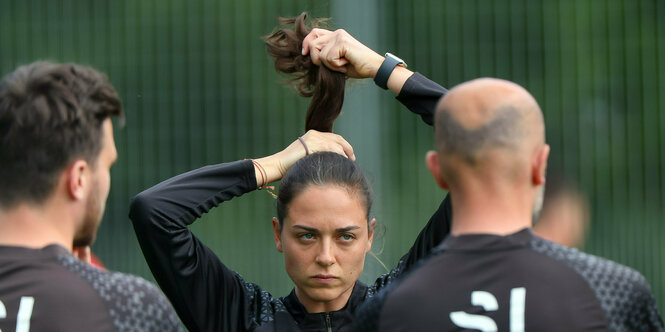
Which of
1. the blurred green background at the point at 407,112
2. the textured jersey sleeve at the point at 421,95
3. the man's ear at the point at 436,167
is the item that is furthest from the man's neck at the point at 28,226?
the blurred green background at the point at 407,112

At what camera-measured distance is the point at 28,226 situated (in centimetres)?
216

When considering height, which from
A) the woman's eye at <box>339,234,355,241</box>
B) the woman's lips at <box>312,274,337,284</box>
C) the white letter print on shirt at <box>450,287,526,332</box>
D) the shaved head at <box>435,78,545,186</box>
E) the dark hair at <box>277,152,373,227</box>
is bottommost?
the woman's lips at <box>312,274,337,284</box>

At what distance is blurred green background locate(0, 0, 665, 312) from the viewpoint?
641cm

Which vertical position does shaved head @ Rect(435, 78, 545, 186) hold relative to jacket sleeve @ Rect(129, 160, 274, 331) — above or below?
above

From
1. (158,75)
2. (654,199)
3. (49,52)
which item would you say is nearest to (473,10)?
(654,199)

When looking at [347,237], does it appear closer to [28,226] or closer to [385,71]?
[385,71]

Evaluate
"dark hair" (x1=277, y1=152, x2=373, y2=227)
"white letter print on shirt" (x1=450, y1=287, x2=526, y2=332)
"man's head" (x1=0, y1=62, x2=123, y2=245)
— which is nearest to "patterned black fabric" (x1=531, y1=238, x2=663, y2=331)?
"white letter print on shirt" (x1=450, y1=287, x2=526, y2=332)

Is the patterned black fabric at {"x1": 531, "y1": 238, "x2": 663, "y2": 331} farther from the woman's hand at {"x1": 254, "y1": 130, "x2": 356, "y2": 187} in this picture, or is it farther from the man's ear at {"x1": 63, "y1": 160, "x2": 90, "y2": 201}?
the woman's hand at {"x1": 254, "y1": 130, "x2": 356, "y2": 187}

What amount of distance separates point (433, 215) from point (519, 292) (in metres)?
1.13

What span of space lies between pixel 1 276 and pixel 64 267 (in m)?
0.14

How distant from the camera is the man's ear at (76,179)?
7.11 feet

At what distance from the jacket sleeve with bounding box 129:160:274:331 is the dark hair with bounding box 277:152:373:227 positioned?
0.89 ft

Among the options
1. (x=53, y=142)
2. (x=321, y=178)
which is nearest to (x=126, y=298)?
(x=53, y=142)

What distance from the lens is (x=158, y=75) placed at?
21.6 feet
